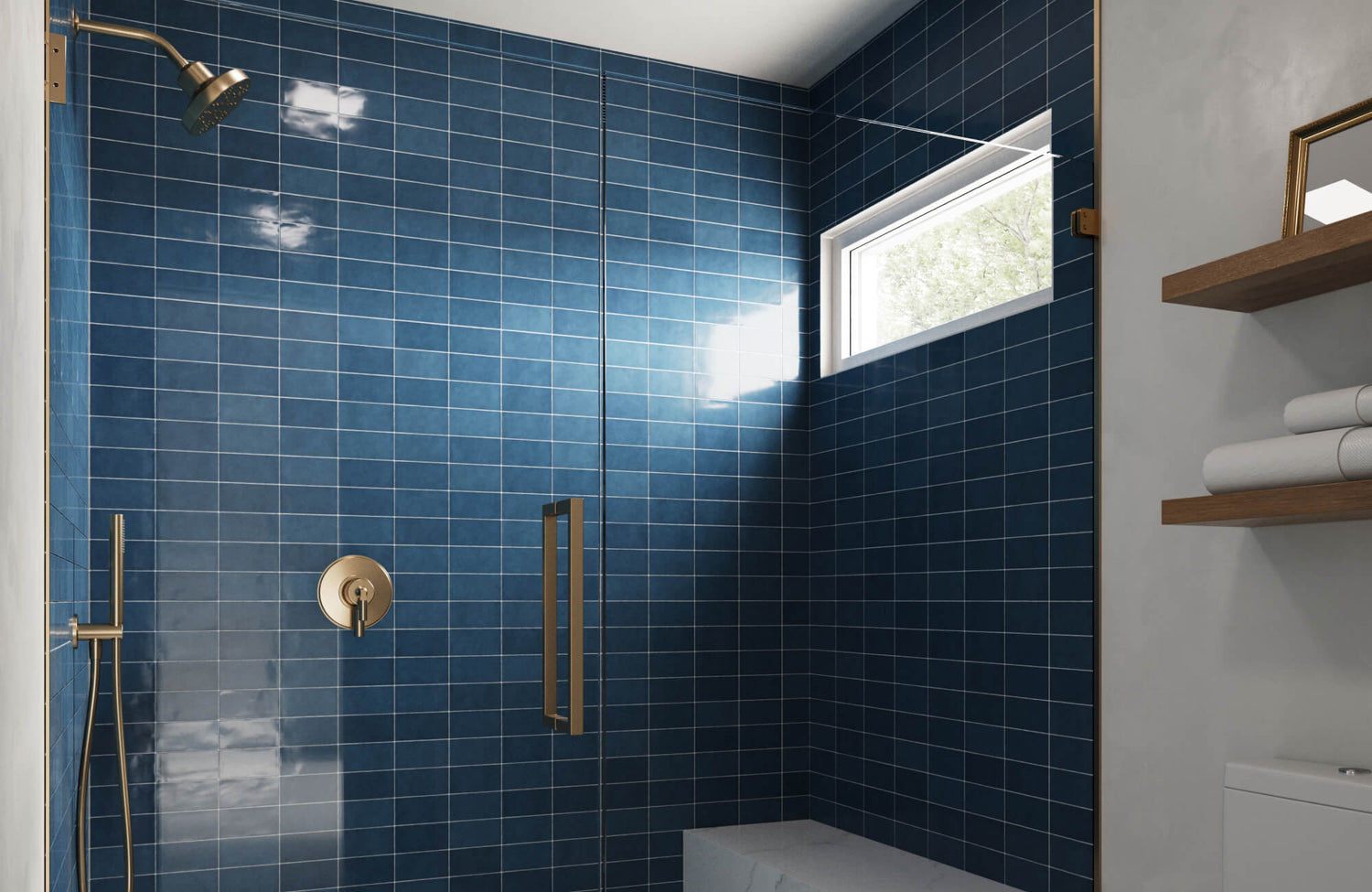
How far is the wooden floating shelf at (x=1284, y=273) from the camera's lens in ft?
5.34

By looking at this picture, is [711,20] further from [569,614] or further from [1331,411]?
[1331,411]

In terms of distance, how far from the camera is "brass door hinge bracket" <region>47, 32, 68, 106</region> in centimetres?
136

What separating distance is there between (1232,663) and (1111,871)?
0.53m

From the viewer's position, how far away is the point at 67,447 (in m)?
1.48

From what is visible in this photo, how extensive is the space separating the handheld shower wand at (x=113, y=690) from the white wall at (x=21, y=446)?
11.6 inches

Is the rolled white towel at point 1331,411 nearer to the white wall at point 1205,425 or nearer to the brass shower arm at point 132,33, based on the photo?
the white wall at point 1205,425

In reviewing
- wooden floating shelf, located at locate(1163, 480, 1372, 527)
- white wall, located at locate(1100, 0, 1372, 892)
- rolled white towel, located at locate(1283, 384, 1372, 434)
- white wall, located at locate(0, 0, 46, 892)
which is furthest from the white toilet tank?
white wall, located at locate(0, 0, 46, 892)

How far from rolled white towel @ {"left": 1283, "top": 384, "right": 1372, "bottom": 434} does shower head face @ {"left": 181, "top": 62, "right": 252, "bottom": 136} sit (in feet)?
5.70

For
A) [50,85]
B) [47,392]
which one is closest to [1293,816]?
[47,392]

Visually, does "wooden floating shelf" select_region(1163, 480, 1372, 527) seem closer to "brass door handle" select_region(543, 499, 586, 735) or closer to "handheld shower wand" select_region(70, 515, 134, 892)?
"brass door handle" select_region(543, 499, 586, 735)

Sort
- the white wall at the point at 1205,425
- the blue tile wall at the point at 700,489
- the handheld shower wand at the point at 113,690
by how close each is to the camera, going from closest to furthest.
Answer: the handheld shower wand at the point at 113,690, the white wall at the point at 1205,425, the blue tile wall at the point at 700,489

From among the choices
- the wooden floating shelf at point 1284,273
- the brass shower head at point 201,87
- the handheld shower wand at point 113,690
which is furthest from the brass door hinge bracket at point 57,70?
the wooden floating shelf at point 1284,273

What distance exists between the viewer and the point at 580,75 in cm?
212

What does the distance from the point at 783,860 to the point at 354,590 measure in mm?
902
